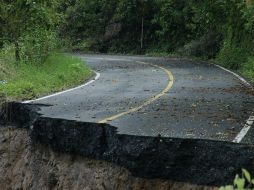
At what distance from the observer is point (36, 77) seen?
14.0 meters

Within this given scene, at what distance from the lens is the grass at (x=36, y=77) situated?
39.1 ft

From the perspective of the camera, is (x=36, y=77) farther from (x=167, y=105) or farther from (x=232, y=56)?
(x=232, y=56)

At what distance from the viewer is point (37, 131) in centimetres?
877

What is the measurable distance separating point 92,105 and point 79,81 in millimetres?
5302

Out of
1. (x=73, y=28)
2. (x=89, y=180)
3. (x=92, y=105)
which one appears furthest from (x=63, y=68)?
(x=73, y=28)

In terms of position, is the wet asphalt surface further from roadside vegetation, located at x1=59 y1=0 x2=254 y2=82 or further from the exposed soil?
roadside vegetation, located at x1=59 y1=0 x2=254 y2=82

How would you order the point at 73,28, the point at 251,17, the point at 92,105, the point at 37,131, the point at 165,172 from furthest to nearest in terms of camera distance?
the point at 73,28, the point at 251,17, the point at 92,105, the point at 37,131, the point at 165,172

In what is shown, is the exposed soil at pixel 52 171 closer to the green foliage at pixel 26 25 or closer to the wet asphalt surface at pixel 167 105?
the wet asphalt surface at pixel 167 105

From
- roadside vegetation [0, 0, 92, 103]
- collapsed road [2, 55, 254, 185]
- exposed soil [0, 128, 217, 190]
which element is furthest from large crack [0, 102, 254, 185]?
roadside vegetation [0, 0, 92, 103]

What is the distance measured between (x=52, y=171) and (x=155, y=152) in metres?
2.39

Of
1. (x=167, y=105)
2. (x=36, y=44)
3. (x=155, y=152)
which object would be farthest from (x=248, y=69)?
(x=155, y=152)

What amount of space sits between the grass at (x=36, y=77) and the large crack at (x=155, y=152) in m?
2.96

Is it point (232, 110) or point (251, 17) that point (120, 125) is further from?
point (251, 17)

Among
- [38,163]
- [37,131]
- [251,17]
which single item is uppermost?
[251,17]
